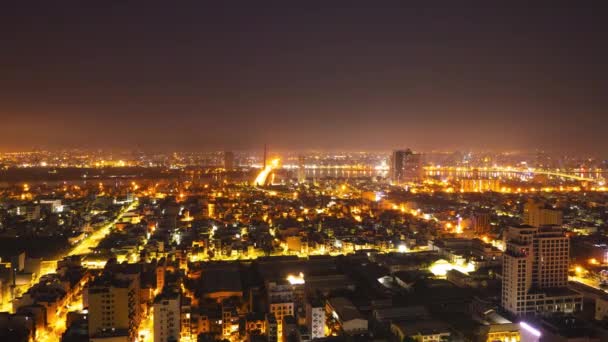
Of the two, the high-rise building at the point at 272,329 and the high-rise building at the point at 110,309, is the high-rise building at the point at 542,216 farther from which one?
the high-rise building at the point at 110,309

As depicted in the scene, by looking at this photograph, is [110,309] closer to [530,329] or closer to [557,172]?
[530,329]

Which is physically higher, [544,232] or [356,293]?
[544,232]

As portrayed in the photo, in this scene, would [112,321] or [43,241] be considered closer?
[112,321]

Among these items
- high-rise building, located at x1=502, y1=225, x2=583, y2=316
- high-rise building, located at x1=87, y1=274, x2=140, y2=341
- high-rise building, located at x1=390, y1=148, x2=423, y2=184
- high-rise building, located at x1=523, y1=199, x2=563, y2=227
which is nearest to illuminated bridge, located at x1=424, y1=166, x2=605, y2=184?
high-rise building, located at x1=390, y1=148, x2=423, y2=184

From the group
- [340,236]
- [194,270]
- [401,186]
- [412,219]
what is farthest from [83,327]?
[401,186]

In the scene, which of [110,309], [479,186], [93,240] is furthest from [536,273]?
[479,186]

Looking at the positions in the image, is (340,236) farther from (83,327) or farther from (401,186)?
(401,186)

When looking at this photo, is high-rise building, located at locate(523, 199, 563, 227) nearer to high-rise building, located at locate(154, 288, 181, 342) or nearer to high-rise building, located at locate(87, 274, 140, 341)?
high-rise building, located at locate(154, 288, 181, 342)
